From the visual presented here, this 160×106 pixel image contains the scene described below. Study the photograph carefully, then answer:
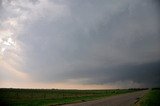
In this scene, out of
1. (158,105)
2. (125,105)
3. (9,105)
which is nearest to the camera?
(158,105)

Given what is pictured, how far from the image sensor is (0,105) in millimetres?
50156

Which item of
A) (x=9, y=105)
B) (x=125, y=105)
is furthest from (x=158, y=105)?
(x=9, y=105)

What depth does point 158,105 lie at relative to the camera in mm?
29359

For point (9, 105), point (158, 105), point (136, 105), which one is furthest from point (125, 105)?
point (9, 105)

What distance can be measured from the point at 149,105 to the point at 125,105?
99.9 inches

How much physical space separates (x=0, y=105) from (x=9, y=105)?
4.72 ft

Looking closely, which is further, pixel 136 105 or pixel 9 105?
pixel 9 105

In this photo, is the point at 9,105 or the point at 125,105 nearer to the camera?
the point at 125,105

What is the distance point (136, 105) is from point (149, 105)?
1627 mm

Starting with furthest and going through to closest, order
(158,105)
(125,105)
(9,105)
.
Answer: (9,105) < (125,105) < (158,105)

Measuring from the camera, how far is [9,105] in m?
50.1

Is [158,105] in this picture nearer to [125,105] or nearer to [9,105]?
[125,105]

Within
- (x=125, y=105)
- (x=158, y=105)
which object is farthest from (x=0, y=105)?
(x=158, y=105)

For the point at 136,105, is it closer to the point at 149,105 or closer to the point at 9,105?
the point at 149,105
